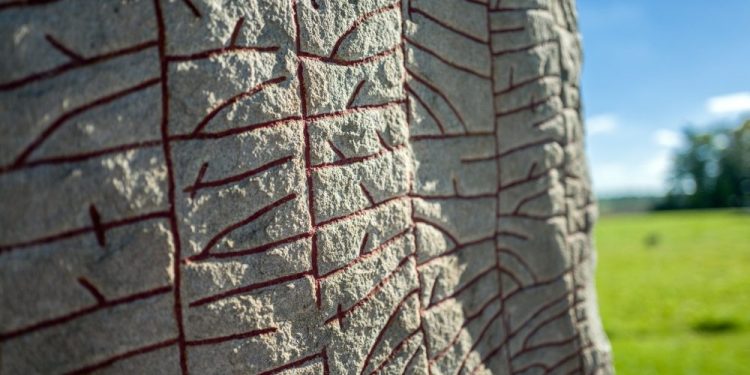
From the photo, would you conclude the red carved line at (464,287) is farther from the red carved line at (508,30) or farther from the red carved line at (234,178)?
the red carved line at (508,30)

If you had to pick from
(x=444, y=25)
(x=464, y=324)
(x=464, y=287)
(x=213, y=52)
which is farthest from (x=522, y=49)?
(x=213, y=52)

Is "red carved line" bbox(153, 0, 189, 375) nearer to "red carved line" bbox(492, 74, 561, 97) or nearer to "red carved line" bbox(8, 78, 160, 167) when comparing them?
"red carved line" bbox(8, 78, 160, 167)

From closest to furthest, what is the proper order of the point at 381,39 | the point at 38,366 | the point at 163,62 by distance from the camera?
the point at 38,366
the point at 163,62
the point at 381,39

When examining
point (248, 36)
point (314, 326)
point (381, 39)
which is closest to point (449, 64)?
point (381, 39)

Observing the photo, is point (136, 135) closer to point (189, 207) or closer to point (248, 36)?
point (189, 207)

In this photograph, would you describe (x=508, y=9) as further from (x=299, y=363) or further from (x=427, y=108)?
(x=299, y=363)
